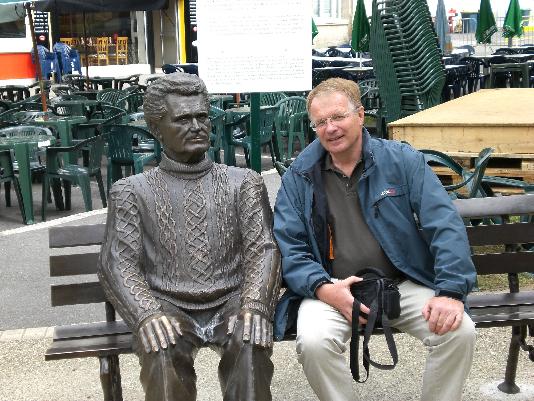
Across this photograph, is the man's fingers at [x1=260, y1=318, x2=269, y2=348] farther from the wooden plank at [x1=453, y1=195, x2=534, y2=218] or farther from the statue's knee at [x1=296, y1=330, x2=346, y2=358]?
the wooden plank at [x1=453, y1=195, x2=534, y2=218]

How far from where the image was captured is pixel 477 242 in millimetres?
3463

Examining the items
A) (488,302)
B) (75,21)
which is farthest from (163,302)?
(75,21)

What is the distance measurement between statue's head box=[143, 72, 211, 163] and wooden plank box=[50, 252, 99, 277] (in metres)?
0.61

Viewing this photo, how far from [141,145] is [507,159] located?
4.41 metres

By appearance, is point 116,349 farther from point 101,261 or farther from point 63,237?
point 63,237

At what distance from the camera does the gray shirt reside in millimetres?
3045

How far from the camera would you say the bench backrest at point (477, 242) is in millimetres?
3240

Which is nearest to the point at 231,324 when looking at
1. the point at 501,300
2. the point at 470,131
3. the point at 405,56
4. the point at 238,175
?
the point at 238,175

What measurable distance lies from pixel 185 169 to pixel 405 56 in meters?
5.28

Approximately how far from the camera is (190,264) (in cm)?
286

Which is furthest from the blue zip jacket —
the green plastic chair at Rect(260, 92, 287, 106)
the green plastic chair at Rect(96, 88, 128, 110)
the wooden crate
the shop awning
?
the green plastic chair at Rect(96, 88, 128, 110)

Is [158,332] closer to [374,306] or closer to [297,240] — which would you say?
[297,240]

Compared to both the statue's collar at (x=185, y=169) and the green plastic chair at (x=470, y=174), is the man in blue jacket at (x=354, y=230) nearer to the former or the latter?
the statue's collar at (x=185, y=169)

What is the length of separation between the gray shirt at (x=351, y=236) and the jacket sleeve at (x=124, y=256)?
74cm
